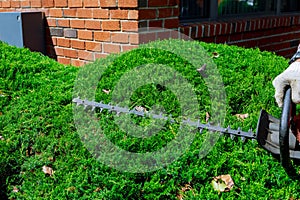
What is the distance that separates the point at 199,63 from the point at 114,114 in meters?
0.95

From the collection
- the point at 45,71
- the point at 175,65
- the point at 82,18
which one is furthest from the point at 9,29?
the point at 175,65

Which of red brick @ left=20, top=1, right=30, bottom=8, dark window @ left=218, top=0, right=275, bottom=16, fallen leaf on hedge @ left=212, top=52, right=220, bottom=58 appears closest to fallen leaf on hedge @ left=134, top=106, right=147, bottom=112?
fallen leaf on hedge @ left=212, top=52, right=220, bottom=58

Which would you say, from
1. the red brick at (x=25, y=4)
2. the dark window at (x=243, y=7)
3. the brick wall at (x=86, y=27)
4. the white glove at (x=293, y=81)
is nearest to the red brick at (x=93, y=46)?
the brick wall at (x=86, y=27)

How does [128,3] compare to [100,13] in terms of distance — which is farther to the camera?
[100,13]

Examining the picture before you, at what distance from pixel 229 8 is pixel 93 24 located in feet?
7.15

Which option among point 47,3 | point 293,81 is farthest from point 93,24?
point 293,81

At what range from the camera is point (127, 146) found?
116 inches

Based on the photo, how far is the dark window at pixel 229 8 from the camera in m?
5.61

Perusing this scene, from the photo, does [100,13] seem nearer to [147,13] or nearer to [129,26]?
[129,26]

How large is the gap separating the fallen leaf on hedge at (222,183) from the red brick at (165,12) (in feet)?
7.99

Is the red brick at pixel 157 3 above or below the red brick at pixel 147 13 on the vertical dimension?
above

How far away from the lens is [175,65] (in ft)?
12.1

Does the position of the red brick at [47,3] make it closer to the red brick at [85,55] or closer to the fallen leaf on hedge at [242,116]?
the red brick at [85,55]

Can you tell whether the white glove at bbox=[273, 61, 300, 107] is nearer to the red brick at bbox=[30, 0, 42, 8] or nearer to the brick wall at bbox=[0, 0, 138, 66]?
the brick wall at bbox=[0, 0, 138, 66]
